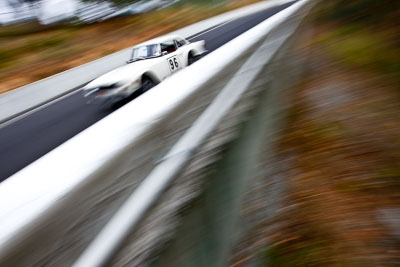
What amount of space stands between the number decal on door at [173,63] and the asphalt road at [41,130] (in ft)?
5.70

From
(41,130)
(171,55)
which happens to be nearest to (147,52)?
(171,55)

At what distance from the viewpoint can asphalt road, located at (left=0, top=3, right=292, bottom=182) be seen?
16.7 feet

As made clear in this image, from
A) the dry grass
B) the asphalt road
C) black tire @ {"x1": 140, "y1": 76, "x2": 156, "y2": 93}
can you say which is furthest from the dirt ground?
the dry grass

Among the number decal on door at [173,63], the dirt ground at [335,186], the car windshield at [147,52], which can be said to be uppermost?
the car windshield at [147,52]

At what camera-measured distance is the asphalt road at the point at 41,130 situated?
509cm

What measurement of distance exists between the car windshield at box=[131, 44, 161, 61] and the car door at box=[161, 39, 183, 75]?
0.45ft

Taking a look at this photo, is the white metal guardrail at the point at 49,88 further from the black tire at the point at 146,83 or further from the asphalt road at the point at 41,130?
the black tire at the point at 146,83

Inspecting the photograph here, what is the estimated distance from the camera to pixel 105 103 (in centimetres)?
599

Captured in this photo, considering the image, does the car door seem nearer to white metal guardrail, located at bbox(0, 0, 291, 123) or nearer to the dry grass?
white metal guardrail, located at bbox(0, 0, 291, 123)

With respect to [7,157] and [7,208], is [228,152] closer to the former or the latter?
[7,208]

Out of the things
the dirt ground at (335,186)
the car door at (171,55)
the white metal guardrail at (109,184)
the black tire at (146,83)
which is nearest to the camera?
the white metal guardrail at (109,184)

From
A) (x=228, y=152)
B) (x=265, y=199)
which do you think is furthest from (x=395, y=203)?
(x=228, y=152)

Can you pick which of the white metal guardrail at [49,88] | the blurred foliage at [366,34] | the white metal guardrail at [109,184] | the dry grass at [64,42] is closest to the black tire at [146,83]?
the blurred foliage at [366,34]

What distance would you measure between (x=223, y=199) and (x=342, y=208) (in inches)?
42.3
